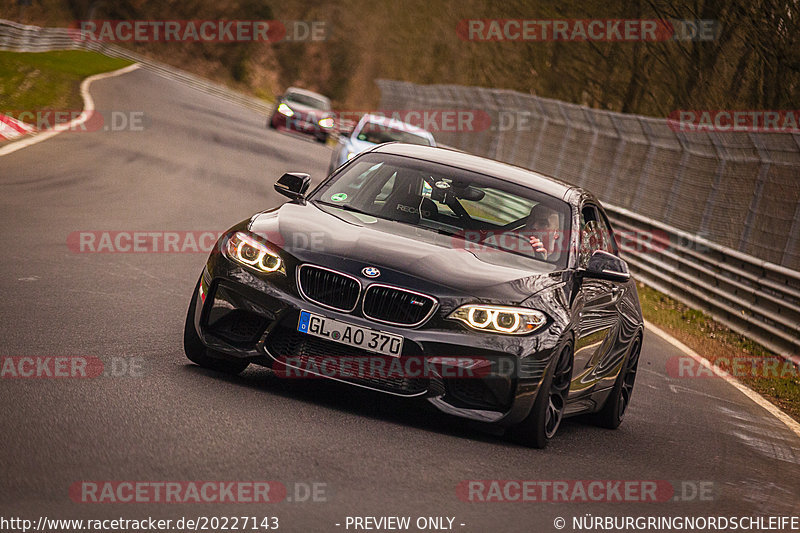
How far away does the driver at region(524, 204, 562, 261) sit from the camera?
7586 mm

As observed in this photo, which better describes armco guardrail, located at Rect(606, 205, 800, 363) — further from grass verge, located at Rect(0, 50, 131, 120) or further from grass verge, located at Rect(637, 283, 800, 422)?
grass verge, located at Rect(0, 50, 131, 120)

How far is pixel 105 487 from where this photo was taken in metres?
4.86

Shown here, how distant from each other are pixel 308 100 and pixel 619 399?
37.7m

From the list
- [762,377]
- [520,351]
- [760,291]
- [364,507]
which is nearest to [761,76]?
[760,291]

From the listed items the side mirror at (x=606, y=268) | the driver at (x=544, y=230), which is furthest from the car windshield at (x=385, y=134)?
the side mirror at (x=606, y=268)

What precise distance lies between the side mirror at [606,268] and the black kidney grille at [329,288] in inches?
61.6

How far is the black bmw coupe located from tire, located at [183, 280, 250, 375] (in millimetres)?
11

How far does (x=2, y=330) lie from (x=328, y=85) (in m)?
88.8

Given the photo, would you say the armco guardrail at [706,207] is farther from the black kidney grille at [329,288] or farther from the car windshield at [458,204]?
the black kidney grille at [329,288]

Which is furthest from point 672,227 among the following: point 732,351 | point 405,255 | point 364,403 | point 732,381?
point 405,255

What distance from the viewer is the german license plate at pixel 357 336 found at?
6434mm

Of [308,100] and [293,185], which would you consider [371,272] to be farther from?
[308,100]

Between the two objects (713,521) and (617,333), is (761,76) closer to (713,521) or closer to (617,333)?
(617,333)

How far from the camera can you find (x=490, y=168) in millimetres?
8250
